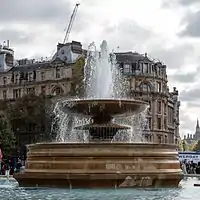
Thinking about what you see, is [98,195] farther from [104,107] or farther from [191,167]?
[191,167]

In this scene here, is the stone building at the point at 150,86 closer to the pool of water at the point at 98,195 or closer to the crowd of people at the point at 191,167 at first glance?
the crowd of people at the point at 191,167

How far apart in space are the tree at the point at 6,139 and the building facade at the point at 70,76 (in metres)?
23.8

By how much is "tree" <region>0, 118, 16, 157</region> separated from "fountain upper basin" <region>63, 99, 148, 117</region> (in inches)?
1679

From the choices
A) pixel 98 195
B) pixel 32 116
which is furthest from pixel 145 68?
pixel 98 195

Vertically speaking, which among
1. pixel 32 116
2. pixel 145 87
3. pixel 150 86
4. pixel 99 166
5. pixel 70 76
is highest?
pixel 70 76

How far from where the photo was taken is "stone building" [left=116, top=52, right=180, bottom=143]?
94.8 m

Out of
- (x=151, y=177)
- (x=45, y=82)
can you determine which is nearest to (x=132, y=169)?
(x=151, y=177)

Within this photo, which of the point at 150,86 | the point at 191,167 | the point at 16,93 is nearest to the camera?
the point at 191,167

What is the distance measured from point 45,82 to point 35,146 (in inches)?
2936

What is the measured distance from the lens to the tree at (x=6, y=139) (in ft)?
217

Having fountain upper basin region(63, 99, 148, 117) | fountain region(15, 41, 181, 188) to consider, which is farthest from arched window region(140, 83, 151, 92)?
fountain region(15, 41, 181, 188)

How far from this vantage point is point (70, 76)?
91.4 metres

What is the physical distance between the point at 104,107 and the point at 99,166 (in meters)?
3.54

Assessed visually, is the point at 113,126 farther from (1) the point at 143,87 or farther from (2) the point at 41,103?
(1) the point at 143,87
